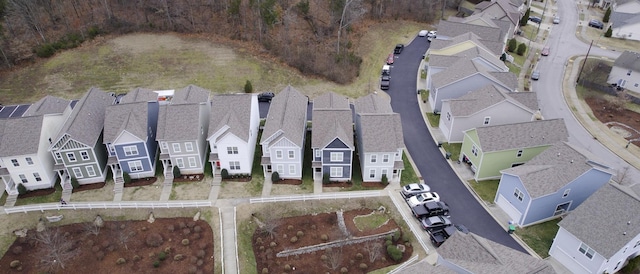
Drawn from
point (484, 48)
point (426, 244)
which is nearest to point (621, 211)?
point (426, 244)

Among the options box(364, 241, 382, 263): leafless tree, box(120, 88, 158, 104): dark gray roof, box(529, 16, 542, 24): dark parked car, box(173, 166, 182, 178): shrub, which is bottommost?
box(364, 241, 382, 263): leafless tree

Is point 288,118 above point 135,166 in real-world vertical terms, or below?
above

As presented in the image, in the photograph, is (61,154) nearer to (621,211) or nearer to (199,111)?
(199,111)

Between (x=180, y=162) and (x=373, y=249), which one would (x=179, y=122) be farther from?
(x=373, y=249)

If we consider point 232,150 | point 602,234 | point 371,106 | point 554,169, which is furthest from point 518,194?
point 232,150

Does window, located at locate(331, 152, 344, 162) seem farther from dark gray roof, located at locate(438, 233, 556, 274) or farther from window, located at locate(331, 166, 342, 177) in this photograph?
dark gray roof, located at locate(438, 233, 556, 274)

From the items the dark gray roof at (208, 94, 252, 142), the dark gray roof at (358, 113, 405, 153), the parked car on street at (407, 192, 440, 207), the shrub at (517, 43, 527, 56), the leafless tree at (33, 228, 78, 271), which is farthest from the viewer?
→ the shrub at (517, 43, 527, 56)

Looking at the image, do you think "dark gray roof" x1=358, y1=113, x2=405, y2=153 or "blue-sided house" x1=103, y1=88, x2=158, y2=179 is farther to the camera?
"blue-sided house" x1=103, y1=88, x2=158, y2=179

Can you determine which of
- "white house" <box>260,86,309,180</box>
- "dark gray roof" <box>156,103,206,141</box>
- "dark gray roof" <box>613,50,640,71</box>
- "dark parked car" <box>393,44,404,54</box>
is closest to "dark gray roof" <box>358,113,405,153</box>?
"white house" <box>260,86,309,180</box>
